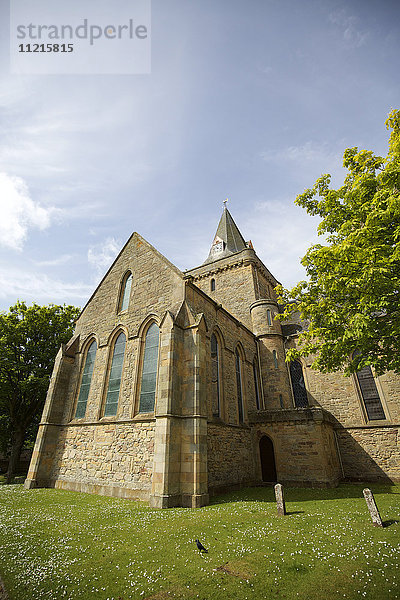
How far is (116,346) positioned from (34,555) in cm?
996

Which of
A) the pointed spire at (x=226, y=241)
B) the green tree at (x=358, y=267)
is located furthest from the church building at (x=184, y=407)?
the pointed spire at (x=226, y=241)

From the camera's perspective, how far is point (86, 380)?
16.0 m

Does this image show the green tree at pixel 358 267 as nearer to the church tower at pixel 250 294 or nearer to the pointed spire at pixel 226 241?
the church tower at pixel 250 294

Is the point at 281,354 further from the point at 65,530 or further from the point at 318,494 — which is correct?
the point at 65,530

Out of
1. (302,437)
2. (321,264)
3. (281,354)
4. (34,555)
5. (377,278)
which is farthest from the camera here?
(281,354)

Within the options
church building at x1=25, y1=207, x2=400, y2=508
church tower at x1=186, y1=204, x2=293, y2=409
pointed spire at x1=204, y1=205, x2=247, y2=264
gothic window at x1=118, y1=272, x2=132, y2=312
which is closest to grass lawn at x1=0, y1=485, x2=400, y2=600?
church building at x1=25, y1=207, x2=400, y2=508

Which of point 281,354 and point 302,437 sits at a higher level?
point 281,354

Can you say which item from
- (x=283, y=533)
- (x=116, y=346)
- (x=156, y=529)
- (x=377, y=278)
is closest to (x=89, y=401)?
(x=116, y=346)

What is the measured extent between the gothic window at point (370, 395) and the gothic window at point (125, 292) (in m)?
14.3

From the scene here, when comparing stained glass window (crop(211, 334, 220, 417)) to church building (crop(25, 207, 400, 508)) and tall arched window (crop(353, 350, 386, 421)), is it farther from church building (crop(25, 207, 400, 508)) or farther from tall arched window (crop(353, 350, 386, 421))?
tall arched window (crop(353, 350, 386, 421))

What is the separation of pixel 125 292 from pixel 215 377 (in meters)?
7.21

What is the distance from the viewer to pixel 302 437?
583 inches

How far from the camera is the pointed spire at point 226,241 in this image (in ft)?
99.5

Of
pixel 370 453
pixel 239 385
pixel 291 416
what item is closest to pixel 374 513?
pixel 291 416
